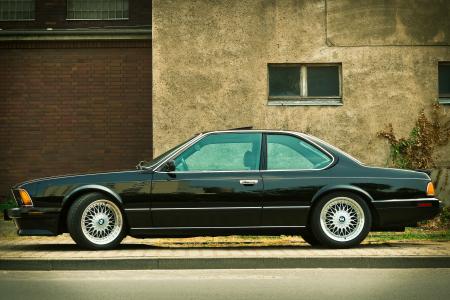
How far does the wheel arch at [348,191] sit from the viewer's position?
973 centimetres

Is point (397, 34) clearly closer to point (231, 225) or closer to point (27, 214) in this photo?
point (231, 225)

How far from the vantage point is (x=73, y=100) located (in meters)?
16.3

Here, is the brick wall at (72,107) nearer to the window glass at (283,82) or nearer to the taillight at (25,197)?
the window glass at (283,82)

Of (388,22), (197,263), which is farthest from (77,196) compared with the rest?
(388,22)

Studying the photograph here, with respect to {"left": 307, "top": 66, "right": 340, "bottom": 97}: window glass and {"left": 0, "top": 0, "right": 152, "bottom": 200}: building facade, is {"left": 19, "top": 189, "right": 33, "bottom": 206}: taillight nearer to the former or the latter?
{"left": 0, "top": 0, "right": 152, "bottom": 200}: building facade

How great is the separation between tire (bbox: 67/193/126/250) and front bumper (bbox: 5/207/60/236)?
18 centimetres

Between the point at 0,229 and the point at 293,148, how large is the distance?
18.2ft

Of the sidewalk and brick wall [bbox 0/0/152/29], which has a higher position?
brick wall [bbox 0/0/152/29]

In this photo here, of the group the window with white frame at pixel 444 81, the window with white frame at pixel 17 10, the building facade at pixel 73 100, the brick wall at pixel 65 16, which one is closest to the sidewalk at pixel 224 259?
the window with white frame at pixel 444 81

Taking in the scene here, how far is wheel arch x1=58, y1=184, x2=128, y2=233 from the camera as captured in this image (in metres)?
9.66

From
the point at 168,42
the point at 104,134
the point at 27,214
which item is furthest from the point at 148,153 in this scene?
the point at 27,214

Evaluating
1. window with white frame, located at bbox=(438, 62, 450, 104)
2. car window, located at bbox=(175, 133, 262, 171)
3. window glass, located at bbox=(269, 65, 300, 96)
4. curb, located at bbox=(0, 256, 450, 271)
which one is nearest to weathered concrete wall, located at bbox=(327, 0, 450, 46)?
window with white frame, located at bbox=(438, 62, 450, 104)

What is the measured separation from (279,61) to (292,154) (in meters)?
5.12

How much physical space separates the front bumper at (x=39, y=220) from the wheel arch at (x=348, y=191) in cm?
317
